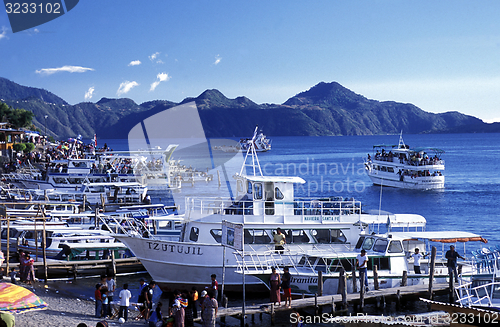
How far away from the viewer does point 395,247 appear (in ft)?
75.7

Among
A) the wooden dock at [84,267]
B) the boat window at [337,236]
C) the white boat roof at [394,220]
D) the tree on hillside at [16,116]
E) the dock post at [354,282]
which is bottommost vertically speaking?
the wooden dock at [84,267]

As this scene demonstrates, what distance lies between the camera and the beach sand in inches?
696

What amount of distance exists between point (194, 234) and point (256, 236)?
3.08m

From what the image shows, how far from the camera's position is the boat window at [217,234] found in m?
24.2

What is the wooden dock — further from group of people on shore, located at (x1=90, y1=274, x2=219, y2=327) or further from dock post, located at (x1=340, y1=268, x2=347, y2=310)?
dock post, located at (x1=340, y1=268, x2=347, y2=310)

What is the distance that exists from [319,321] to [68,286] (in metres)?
13.3

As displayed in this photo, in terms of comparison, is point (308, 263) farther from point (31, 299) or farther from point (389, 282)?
point (31, 299)

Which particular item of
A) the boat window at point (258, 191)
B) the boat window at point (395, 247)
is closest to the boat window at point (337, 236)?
the boat window at point (395, 247)

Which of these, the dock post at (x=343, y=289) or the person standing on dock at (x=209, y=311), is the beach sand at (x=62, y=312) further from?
the dock post at (x=343, y=289)

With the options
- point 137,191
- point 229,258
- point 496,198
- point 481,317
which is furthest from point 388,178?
point 481,317

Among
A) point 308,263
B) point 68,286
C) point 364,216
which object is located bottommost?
point 68,286

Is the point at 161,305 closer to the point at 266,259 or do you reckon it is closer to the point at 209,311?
the point at 209,311

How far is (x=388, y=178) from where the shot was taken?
72.9 metres

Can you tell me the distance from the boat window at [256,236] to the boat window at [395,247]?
5649 millimetres
